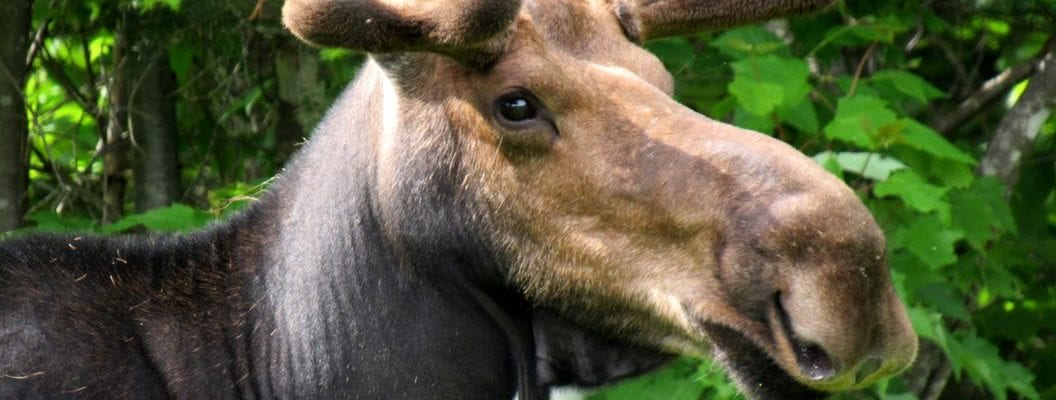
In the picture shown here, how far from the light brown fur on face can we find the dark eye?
0.06 ft

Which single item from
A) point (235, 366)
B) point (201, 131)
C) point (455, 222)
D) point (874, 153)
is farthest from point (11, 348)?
point (201, 131)

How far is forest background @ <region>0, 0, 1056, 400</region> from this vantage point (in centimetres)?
504

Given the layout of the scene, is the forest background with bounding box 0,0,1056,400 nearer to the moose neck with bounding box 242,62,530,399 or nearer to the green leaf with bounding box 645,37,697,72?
the green leaf with bounding box 645,37,697,72

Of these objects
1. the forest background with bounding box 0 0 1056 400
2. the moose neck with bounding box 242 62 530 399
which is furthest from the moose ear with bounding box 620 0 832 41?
the forest background with bounding box 0 0 1056 400

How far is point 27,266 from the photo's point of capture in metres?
3.48

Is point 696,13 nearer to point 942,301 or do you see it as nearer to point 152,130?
point 942,301

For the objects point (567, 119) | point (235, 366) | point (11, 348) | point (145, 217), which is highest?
point (567, 119)

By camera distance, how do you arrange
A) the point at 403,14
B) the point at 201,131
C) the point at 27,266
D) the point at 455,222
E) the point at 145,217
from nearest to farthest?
the point at 403,14
the point at 455,222
the point at 27,266
the point at 145,217
the point at 201,131

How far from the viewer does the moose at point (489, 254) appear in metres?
2.87

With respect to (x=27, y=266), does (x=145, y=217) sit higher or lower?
lower

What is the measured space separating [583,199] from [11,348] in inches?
52.0

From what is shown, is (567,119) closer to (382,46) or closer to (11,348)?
(382,46)

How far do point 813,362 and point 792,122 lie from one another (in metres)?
2.54

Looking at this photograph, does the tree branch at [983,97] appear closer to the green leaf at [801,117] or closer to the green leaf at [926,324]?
the green leaf at [801,117]
